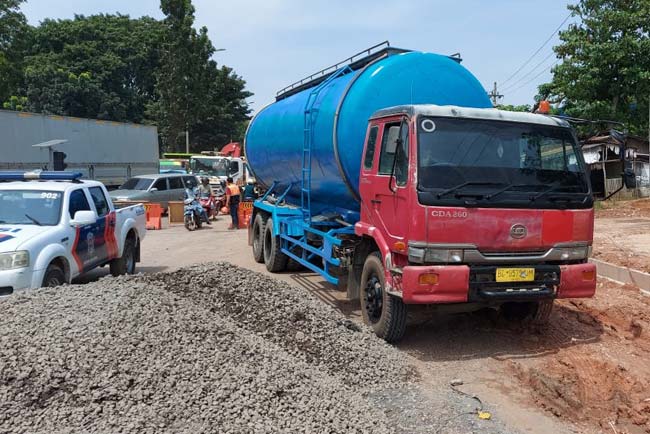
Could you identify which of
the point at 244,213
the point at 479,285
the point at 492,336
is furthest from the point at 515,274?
the point at 244,213

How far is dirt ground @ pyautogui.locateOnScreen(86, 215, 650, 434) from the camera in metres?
4.49

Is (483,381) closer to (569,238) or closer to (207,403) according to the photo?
(569,238)

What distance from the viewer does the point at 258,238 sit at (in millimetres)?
11719

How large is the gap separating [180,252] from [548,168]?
951 centimetres

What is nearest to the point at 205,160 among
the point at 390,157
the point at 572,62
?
the point at 572,62

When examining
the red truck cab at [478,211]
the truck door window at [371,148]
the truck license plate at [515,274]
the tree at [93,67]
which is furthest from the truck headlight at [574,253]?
the tree at [93,67]

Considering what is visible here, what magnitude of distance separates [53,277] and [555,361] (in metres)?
5.89

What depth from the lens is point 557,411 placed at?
4.53m

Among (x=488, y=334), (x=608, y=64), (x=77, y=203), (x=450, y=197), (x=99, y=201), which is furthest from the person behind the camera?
(x=608, y=64)

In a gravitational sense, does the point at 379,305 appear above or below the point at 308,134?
below

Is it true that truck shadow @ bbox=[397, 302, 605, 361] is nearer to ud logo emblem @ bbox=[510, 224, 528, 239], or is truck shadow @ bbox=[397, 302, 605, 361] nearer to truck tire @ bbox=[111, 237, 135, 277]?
ud logo emblem @ bbox=[510, 224, 528, 239]

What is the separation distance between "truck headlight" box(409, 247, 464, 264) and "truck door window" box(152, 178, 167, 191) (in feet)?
54.6

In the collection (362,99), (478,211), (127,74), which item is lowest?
(478,211)

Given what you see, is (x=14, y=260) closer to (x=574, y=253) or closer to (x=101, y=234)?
(x=101, y=234)
